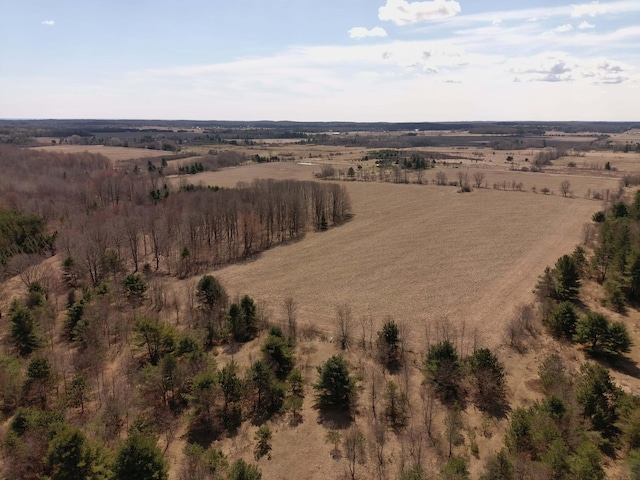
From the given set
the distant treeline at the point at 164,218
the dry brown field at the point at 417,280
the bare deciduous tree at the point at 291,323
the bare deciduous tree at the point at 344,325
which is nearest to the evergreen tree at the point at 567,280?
the dry brown field at the point at 417,280

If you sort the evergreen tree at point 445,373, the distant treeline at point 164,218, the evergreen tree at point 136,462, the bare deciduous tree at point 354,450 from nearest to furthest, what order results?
the evergreen tree at point 136,462
the bare deciduous tree at point 354,450
the evergreen tree at point 445,373
the distant treeline at point 164,218

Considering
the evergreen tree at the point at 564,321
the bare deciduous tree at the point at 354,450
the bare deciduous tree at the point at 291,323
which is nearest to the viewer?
the bare deciduous tree at the point at 354,450

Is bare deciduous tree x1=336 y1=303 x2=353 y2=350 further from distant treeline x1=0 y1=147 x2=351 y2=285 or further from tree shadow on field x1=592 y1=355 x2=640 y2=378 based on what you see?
distant treeline x1=0 y1=147 x2=351 y2=285

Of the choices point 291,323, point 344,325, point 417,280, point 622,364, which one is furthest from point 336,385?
point 417,280

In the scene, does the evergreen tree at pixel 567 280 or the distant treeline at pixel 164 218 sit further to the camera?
the distant treeline at pixel 164 218

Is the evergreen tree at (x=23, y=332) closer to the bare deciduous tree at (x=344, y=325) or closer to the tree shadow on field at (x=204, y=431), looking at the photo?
the tree shadow on field at (x=204, y=431)

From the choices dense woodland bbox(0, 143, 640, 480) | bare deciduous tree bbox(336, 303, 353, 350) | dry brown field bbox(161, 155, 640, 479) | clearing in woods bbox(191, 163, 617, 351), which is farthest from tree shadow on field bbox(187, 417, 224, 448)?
clearing in woods bbox(191, 163, 617, 351)
